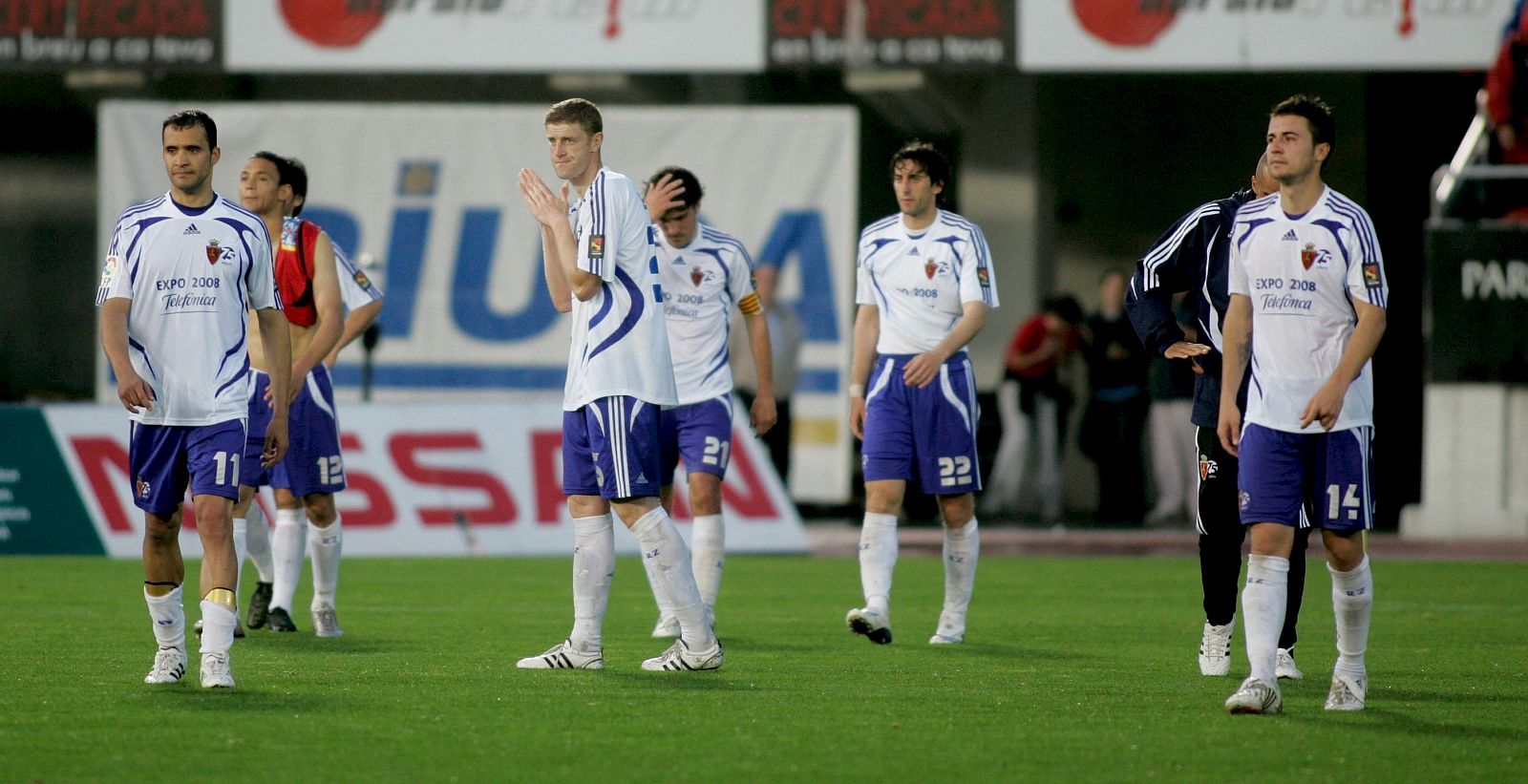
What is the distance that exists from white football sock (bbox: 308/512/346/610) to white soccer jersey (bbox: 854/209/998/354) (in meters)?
2.89

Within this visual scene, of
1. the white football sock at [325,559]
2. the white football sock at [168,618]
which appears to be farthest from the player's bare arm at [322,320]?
the white football sock at [168,618]

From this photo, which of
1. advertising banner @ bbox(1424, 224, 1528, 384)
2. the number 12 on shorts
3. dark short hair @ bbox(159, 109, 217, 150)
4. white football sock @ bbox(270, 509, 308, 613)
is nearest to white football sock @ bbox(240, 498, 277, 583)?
white football sock @ bbox(270, 509, 308, 613)

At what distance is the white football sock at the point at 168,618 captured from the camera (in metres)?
7.39

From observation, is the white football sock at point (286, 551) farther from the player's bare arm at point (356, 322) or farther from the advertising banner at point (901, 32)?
the advertising banner at point (901, 32)

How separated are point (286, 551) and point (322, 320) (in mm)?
1185

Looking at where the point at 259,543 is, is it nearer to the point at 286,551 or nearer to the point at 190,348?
the point at 286,551

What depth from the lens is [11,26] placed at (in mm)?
18766

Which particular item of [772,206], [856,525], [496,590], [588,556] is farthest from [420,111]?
[588,556]

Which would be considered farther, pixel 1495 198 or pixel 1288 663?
pixel 1495 198

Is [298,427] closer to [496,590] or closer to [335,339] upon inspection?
[335,339]

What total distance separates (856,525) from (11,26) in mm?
9438

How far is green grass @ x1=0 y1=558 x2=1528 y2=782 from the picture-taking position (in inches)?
230

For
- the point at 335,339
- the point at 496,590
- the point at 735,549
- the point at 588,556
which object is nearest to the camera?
the point at 588,556

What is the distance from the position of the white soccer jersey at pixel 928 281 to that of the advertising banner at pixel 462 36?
9150mm
